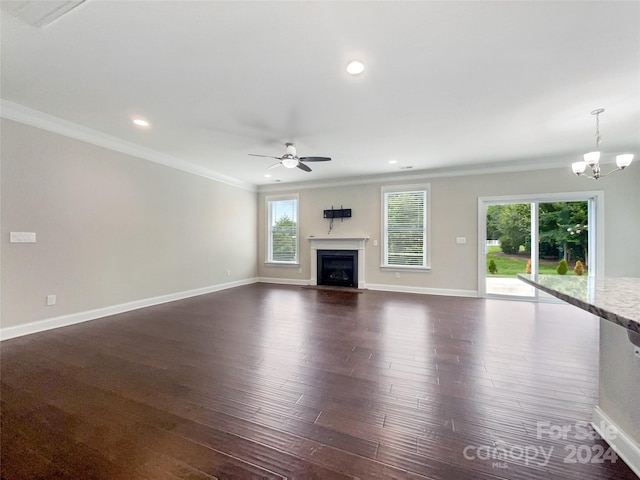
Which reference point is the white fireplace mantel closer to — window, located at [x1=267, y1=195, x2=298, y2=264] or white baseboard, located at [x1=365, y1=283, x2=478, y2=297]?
white baseboard, located at [x1=365, y1=283, x2=478, y2=297]

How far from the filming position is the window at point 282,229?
24.3 ft

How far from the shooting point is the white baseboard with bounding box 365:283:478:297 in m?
5.65

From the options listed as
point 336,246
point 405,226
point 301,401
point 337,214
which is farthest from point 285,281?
point 301,401

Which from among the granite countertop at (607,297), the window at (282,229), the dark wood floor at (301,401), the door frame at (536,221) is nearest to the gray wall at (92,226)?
the dark wood floor at (301,401)

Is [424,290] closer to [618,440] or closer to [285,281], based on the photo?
[285,281]

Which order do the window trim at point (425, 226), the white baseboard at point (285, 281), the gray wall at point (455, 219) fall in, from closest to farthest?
the gray wall at point (455, 219) < the window trim at point (425, 226) < the white baseboard at point (285, 281)

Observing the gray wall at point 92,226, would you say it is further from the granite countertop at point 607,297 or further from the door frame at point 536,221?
the door frame at point 536,221

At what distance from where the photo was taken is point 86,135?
3840 millimetres

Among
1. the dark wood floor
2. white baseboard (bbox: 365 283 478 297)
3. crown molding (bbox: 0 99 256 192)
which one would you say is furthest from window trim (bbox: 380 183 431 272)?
crown molding (bbox: 0 99 256 192)

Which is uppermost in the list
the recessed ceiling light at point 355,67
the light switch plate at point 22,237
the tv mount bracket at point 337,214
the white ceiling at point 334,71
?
the white ceiling at point 334,71

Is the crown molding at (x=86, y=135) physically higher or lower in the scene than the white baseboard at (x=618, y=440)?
higher

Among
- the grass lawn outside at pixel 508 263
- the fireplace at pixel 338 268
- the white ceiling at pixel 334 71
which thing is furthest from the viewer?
the fireplace at pixel 338 268

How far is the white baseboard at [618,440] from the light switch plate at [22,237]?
18.9 ft

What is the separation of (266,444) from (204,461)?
33 cm
